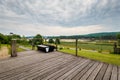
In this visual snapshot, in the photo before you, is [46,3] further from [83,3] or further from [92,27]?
[92,27]

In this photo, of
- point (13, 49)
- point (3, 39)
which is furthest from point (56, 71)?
point (3, 39)

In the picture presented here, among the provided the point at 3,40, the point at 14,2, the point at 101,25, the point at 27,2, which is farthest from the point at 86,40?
the point at 3,40

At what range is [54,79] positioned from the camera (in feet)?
7.57

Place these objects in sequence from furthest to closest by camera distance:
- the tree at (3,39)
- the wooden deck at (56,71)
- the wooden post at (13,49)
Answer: the tree at (3,39) < the wooden post at (13,49) < the wooden deck at (56,71)

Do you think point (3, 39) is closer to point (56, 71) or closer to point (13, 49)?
point (13, 49)

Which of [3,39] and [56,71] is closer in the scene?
[56,71]

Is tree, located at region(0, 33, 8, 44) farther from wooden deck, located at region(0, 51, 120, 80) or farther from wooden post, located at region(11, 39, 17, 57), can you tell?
wooden deck, located at region(0, 51, 120, 80)

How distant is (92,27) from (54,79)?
17.7 metres

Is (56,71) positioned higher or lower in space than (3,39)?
lower

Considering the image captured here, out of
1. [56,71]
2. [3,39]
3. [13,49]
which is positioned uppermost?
[3,39]

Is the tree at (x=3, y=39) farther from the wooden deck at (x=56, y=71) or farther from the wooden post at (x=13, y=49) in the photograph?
the wooden deck at (x=56, y=71)

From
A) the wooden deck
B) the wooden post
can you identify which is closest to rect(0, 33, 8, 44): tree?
the wooden post

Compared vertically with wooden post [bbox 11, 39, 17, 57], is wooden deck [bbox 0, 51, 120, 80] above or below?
below

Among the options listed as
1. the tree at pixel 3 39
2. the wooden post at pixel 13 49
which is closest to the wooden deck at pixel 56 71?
the wooden post at pixel 13 49
